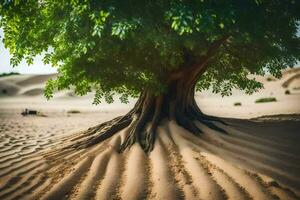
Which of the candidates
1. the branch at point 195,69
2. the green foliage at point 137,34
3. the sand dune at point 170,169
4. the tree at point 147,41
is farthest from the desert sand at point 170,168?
the green foliage at point 137,34

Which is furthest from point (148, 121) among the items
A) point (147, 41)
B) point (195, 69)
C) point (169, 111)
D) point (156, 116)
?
point (147, 41)

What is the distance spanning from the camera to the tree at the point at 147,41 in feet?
17.4

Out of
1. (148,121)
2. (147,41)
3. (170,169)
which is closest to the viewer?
(170,169)

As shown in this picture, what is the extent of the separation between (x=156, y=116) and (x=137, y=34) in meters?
2.61

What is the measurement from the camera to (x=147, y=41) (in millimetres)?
6285

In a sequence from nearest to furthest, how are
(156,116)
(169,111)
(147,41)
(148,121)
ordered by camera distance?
(147,41)
(156,116)
(148,121)
(169,111)

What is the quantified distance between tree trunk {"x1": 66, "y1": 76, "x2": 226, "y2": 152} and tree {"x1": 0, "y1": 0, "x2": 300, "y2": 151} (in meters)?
0.03

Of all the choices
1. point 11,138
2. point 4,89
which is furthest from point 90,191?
point 4,89

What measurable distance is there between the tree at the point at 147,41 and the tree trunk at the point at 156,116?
26 mm

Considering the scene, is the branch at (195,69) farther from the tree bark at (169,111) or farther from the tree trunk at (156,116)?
the tree trunk at (156,116)

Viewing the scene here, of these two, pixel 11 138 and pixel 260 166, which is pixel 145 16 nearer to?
pixel 260 166

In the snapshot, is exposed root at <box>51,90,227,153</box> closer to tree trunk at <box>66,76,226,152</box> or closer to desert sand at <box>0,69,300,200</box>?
tree trunk at <box>66,76,226,152</box>

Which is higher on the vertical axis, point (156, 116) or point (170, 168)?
point (156, 116)

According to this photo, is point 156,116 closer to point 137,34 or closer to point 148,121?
point 148,121
